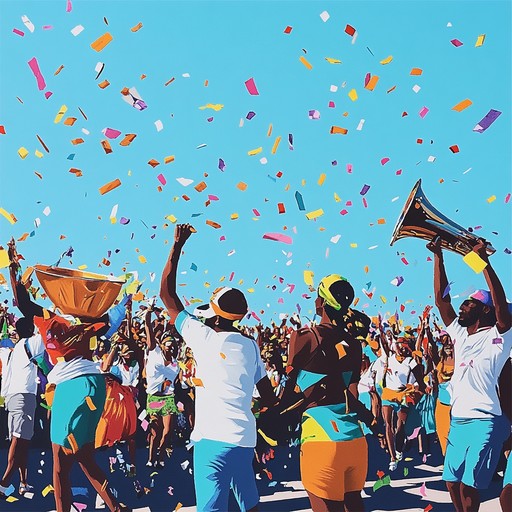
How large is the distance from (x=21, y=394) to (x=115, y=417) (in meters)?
2.21

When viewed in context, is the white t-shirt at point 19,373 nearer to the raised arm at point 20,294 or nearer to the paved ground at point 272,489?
the paved ground at point 272,489

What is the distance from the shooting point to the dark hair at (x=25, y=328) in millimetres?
8078

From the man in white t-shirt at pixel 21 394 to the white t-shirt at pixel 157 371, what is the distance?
2138 millimetres

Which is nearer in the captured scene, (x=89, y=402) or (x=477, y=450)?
(x=477, y=450)

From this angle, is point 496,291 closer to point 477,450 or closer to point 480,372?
point 480,372

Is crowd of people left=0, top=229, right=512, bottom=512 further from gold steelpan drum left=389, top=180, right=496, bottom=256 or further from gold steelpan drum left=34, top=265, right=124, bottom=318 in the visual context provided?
gold steelpan drum left=389, top=180, right=496, bottom=256

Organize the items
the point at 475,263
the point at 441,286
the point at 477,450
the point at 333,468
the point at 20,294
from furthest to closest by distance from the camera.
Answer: the point at 20,294 → the point at 441,286 → the point at 477,450 → the point at 475,263 → the point at 333,468

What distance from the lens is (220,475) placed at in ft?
14.9

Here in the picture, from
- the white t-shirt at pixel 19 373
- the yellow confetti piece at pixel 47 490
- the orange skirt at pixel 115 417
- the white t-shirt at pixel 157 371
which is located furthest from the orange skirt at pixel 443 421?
the white t-shirt at pixel 19 373

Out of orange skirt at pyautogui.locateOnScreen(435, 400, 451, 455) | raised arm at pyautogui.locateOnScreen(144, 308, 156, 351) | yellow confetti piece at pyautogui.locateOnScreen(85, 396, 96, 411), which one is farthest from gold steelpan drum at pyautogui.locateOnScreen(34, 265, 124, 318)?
orange skirt at pyautogui.locateOnScreen(435, 400, 451, 455)

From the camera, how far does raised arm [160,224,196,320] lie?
185 inches

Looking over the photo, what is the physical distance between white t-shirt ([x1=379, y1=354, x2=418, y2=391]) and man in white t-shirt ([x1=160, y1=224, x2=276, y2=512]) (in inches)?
262

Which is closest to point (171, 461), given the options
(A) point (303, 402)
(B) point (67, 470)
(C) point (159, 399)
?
(C) point (159, 399)

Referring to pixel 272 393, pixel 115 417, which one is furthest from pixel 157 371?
pixel 272 393
